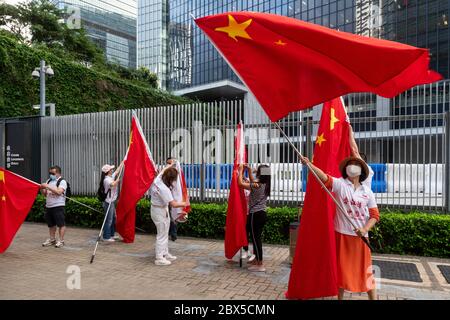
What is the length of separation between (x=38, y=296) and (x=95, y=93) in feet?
54.9

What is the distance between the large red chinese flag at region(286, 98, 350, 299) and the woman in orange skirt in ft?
0.46

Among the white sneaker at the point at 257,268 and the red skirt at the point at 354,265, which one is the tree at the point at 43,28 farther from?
the red skirt at the point at 354,265

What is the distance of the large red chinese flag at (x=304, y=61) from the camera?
138 inches

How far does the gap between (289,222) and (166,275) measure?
3.43m

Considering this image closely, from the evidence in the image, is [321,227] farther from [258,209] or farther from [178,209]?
[178,209]

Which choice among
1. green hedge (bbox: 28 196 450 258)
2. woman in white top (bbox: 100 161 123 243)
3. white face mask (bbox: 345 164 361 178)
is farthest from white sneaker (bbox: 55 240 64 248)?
white face mask (bbox: 345 164 361 178)

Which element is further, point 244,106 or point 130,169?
point 244,106

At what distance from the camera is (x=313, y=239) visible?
464cm

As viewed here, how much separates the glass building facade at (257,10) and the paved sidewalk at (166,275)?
34.6 metres

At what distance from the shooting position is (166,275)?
6230 mm

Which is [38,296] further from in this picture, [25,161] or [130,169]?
[25,161]

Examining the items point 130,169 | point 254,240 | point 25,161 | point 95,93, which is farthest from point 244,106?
point 95,93

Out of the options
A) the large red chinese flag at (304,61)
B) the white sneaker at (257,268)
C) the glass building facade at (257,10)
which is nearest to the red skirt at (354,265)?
the large red chinese flag at (304,61)

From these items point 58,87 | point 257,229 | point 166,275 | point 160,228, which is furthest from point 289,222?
point 58,87
